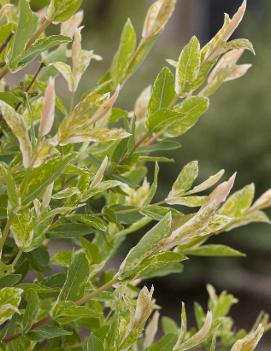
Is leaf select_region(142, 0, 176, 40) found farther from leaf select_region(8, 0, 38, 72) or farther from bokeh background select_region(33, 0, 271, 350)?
bokeh background select_region(33, 0, 271, 350)

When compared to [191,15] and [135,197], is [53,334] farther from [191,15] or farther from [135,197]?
[191,15]

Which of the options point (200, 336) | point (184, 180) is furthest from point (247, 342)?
point (184, 180)

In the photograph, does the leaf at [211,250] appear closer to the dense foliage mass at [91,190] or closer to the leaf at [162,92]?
the dense foliage mass at [91,190]

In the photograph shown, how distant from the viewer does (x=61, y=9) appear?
4.17 feet

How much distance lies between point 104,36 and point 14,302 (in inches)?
634

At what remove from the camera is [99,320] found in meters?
1.38

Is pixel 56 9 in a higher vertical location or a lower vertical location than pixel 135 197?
higher

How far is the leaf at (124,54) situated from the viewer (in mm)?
1479

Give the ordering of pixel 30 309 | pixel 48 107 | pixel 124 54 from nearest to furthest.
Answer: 1. pixel 48 107
2. pixel 30 309
3. pixel 124 54

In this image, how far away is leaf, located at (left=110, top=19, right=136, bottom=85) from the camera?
1.48 metres

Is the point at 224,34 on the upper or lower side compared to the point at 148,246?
upper

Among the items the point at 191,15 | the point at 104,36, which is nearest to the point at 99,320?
the point at 191,15

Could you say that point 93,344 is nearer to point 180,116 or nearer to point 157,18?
point 180,116

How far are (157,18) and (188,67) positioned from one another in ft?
0.38
